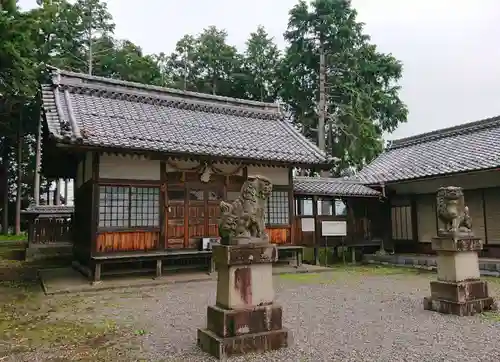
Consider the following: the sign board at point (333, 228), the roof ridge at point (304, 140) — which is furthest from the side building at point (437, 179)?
the roof ridge at point (304, 140)

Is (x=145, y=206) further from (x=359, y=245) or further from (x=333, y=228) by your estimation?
(x=359, y=245)

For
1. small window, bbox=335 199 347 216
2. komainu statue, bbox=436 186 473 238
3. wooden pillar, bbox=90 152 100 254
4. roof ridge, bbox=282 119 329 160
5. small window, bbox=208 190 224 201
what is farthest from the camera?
small window, bbox=335 199 347 216

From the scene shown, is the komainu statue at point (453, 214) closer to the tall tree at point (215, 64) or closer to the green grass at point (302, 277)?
the green grass at point (302, 277)

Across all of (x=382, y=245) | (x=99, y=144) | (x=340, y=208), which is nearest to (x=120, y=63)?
(x=340, y=208)

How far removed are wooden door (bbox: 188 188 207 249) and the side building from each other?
27.9 ft

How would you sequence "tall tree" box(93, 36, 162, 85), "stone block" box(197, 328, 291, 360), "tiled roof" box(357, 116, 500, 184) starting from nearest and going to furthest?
"stone block" box(197, 328, 291, 360)
"tiled roof" box(357, 116, 500, 184)
"tall tree" box(93, 36, 162, 85)

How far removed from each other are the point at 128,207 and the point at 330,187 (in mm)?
9103

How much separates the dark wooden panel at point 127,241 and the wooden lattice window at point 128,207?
24 centimetres

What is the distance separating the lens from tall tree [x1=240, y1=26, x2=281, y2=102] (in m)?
35.6

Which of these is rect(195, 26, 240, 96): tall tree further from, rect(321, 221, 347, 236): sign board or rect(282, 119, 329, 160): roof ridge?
rect(321, 221, 347, 236): sign board

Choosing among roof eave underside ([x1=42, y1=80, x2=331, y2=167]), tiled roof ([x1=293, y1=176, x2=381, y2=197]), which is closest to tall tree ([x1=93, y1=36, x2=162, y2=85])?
roof eave underside ([x1=42, y1=80, x2=331, y2=167])

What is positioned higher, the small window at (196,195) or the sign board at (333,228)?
the small window at (196,195)

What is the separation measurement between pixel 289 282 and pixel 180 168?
4986 mm

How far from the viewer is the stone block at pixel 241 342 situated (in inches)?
208
